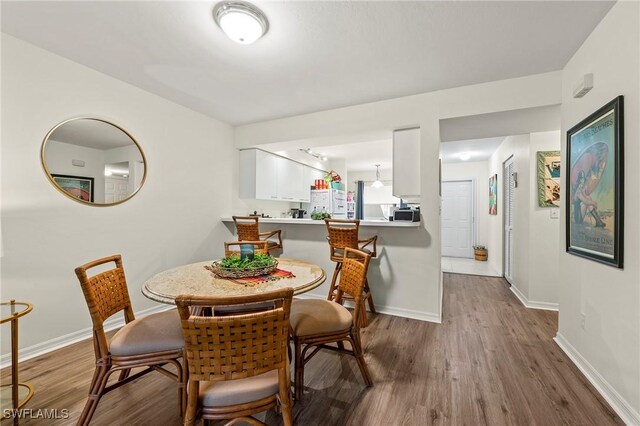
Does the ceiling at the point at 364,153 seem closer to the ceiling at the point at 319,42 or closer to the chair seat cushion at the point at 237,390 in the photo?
the ceiling at the point at 319,42

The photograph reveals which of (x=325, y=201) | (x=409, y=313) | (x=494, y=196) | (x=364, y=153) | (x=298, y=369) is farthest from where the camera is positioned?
(x=325, y=201)

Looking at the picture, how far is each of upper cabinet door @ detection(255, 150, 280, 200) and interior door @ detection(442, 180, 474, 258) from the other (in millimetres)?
4510

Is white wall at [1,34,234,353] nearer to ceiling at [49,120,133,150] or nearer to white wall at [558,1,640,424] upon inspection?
ceiling at [49,120,133,150]

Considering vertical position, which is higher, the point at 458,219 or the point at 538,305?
the point at 458,219

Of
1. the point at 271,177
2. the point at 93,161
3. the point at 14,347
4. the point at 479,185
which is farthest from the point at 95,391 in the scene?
the point at 479,185

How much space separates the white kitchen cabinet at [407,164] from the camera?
3045 millimetres

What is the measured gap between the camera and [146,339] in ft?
4.75

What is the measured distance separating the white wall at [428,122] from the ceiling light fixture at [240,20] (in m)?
1.64

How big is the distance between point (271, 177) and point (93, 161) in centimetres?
240

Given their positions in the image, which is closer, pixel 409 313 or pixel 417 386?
pixel 417 386

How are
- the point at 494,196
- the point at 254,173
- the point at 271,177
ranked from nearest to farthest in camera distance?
the point at 254,173
the point at 271,177
the point at 494,196

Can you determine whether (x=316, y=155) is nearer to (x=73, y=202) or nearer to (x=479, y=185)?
(x=479, y=185)

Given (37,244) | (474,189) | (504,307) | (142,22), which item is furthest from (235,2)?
(474,189)

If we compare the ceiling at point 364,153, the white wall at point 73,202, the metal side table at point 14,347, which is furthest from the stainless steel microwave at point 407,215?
the metal side table at point 14,347
